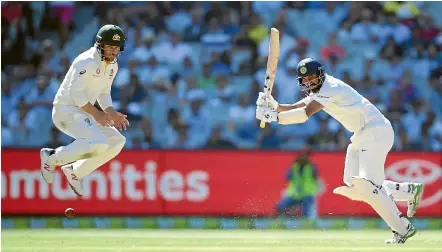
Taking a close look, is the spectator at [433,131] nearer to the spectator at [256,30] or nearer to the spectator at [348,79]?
the spectator at [348,79]

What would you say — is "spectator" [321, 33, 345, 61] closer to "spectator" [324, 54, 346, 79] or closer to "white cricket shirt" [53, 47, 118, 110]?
"spectator" [324, 54, 346, 79]

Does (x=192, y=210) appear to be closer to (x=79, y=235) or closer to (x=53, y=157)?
(x=79, y=235)

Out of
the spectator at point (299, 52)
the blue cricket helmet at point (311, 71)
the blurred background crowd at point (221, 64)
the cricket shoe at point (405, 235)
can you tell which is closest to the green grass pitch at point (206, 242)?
the cricket shoe at point (405, 235)

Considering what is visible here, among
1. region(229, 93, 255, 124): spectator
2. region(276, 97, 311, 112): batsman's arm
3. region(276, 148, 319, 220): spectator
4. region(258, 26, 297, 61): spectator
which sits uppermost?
region(258, 26, 297, 61): spectator

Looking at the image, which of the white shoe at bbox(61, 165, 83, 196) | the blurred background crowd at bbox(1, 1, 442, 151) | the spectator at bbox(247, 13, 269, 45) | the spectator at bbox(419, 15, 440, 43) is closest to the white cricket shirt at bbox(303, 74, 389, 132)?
the white shoe at bbox(61, 165, 83, 196)

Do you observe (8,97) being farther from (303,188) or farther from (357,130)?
(357,130)

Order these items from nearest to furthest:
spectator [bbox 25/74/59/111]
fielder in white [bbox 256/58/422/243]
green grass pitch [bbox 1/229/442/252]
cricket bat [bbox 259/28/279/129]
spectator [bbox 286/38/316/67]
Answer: green grass pitch [bbox 1/229/442/252] → fielder in white [bbox 256/58/422/243] → cricket bat [bbox 259/28/279/129] → spectator [bbox 25/74/59/111] → spectator [bbox 286/38/316/67]

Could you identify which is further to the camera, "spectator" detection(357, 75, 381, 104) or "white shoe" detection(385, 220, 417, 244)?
"spectator" detection(357, 75, 381, 104)
